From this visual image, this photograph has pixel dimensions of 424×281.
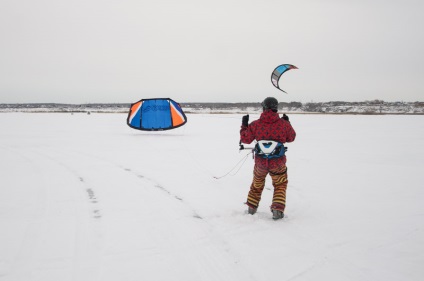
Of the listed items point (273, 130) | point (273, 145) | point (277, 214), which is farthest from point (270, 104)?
point (277, 214)

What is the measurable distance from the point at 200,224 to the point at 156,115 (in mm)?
12654

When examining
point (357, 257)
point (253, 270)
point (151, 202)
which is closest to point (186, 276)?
point (253, 270)

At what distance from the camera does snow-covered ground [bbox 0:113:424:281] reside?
3223 millimetres

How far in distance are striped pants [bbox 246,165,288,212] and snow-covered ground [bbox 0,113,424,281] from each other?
0.25 meters

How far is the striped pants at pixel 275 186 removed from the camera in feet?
15.2

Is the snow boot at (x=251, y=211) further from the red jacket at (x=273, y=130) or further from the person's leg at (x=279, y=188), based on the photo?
the red jacket at (x=273, y=130)

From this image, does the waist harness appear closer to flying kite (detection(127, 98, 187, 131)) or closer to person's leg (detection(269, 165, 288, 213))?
person's leg (detection(269, 165, 288, 213))

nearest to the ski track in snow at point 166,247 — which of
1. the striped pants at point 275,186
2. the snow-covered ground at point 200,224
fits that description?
the snow-covered ground at point 200,224

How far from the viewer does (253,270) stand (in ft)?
10.5

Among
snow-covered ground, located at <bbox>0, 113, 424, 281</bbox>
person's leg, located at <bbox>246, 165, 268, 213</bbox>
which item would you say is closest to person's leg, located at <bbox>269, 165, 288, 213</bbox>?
person's leg, located at <bbox>246, 165, 268, 213</bbox>

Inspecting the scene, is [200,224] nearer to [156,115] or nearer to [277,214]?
[277,214]

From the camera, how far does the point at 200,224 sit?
4.43 m

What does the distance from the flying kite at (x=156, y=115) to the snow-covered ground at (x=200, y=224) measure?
7.87 m

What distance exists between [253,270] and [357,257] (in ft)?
3.79
